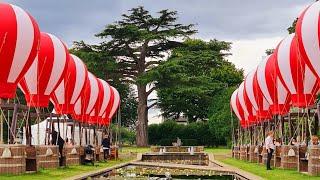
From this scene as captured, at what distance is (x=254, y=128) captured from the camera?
4100 centimetres

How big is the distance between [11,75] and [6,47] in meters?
1.13

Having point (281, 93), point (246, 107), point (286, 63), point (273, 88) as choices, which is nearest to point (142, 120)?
point (246, 107)

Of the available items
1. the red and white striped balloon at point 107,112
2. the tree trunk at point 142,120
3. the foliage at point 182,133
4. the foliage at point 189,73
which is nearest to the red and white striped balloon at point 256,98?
the red and white striped balloon at point 107,112

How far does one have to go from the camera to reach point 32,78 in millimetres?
27562

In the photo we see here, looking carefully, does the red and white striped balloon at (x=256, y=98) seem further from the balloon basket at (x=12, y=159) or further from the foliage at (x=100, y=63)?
the foliage at (x=100, y=63)

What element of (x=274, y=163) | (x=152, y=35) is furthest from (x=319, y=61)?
(x=152, y=35)

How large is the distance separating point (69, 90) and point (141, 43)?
38555 mm

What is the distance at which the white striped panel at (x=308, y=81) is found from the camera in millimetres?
25578

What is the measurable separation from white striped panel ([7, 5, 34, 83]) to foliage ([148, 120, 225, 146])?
51.2 m

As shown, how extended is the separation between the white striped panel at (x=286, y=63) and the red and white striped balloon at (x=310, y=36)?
3.63m

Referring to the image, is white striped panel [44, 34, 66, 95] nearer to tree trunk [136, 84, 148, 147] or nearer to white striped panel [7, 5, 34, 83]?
white striped panel [7, 5, 34, 83]

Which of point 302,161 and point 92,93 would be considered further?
point 92,93

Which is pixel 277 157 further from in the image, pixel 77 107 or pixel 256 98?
pixel 77 107

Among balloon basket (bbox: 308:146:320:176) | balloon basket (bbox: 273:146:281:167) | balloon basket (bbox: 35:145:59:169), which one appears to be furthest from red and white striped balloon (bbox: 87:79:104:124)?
balloon basket (bbox: 308:146:320:176)
